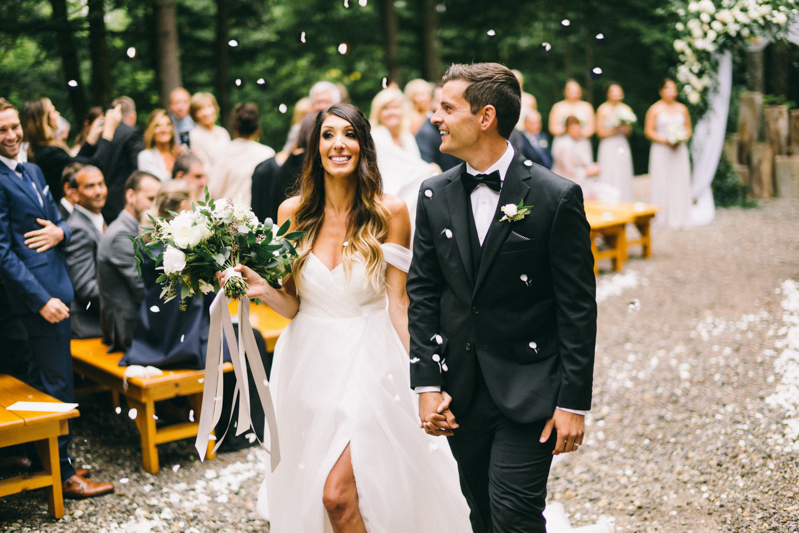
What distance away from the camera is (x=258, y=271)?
3184mm

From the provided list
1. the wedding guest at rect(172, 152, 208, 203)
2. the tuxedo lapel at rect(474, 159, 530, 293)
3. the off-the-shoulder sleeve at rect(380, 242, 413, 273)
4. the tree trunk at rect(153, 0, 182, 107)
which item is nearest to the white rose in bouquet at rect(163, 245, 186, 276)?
the off-the-shoulder sleeve at rect(380, 242, 413, 273)

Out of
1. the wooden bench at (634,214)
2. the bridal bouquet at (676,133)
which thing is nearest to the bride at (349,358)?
the wooden bench at (634,214)

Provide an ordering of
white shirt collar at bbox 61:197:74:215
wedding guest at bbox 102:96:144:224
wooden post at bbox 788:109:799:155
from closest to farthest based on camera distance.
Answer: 1. white shirt collar at bbox 61:197:74:215
2. wedding guest at bbox 102:96:144:224
3. wooden post at bbox 788:109:799:155

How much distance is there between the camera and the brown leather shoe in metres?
4.34

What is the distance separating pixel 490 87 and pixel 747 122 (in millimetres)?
10750

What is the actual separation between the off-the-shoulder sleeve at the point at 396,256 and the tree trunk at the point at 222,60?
39.9 ft

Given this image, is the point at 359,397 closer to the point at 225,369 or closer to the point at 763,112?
the point at 225,369

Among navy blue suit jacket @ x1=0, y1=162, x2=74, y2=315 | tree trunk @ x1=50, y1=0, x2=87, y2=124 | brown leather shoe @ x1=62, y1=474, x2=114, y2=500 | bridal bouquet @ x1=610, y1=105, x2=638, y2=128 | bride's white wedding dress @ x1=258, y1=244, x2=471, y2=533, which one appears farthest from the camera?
bridal bouquet @ x1=610, y1=105, x2=638, y2=128

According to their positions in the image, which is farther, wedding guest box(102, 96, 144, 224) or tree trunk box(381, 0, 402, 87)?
tree trunk box(381, 0, 402, 87)

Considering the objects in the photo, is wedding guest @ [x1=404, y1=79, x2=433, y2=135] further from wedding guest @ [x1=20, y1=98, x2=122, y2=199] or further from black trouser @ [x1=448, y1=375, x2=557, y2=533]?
black trouser @ [x1=448, y1=375, x2=557, y2=533]

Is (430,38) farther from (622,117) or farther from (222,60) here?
(622,117)

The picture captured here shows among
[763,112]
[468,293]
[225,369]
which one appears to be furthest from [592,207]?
[468,293]

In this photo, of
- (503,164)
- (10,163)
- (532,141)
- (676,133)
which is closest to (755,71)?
(676,133)

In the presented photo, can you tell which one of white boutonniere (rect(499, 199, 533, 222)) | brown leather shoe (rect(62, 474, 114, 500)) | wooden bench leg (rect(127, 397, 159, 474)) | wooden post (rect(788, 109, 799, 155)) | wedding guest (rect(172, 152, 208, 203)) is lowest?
brown leather shoe (rect(62, 474, 114, 500))
